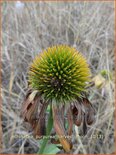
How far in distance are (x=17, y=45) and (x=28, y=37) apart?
0.10m

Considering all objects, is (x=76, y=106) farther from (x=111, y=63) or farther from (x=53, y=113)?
(x=111, y=63)

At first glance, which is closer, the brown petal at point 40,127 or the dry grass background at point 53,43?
the brown petal at point 40,127

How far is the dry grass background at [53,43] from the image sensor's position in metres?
1.36

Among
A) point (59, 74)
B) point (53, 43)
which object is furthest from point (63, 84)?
point (53, 43)

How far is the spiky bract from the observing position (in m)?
0.79

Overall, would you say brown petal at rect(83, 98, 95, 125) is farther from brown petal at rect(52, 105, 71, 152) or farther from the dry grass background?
the dry grass background

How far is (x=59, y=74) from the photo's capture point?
83cm

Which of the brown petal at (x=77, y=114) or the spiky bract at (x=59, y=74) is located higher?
the spiky bract at (x=59, y=74)

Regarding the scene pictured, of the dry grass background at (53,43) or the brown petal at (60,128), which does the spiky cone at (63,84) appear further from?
the dry grass background at (53,43)

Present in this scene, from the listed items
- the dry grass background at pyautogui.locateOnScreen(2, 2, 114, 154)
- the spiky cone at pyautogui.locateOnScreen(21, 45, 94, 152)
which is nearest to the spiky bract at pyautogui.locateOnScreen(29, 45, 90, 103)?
the spiky cone at pyautogui.locateOnScreen(21, 45, 94, 152)

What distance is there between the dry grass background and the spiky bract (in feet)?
1.60

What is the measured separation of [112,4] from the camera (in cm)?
202

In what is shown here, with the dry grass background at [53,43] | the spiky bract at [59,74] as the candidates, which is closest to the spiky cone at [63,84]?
the spiky bract at [59,74]

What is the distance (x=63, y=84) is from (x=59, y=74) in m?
0.04
